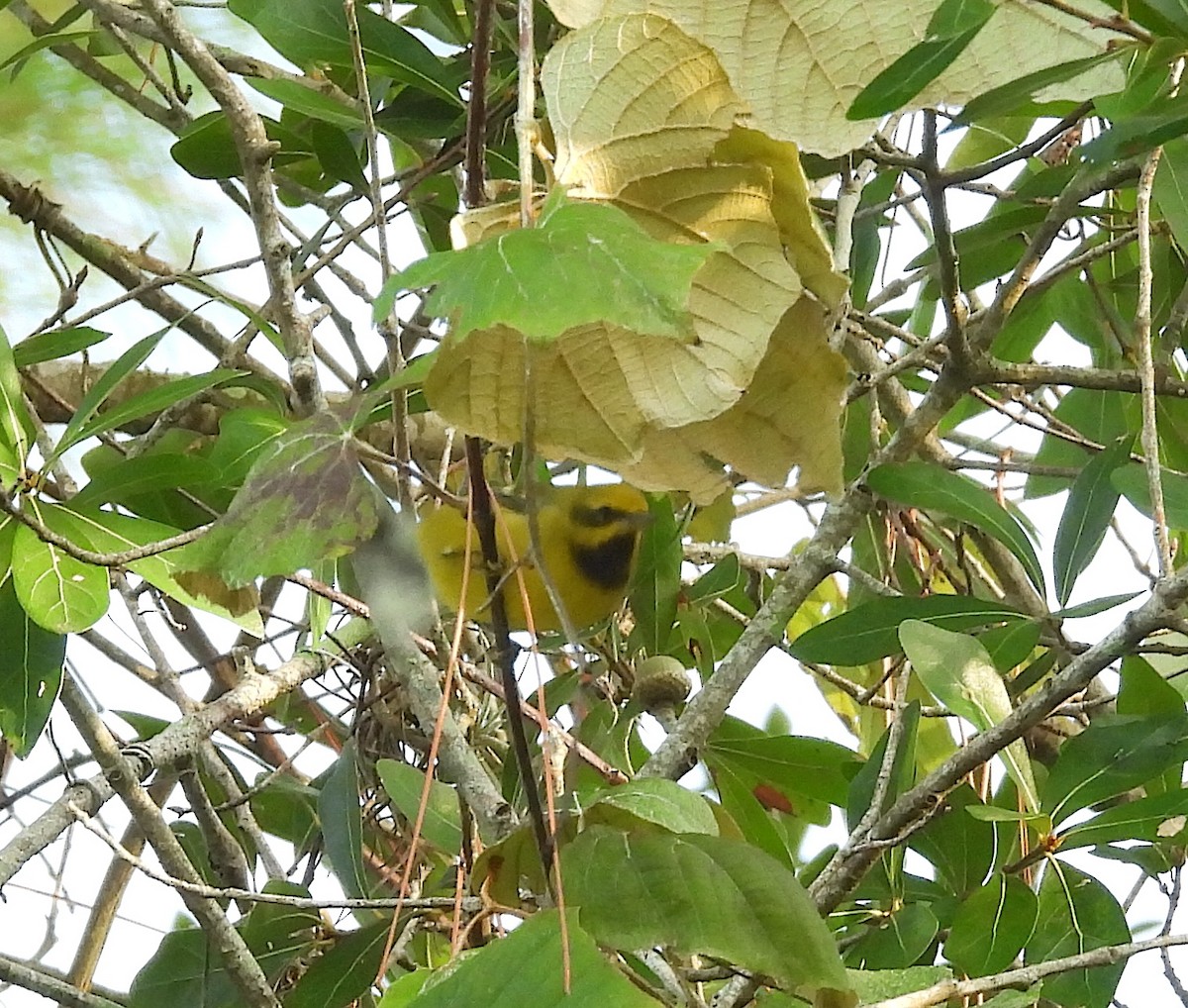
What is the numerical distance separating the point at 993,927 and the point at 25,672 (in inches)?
27.2

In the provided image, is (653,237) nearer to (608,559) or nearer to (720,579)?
(720,579)

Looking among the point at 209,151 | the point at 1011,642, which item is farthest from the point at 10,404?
the point at 1011,642

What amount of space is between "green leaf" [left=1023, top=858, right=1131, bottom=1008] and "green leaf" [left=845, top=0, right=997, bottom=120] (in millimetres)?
581

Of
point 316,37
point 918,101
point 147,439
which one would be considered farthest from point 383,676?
point 918,101

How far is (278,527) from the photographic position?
51 centimetres

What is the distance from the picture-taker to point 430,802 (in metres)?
0.94

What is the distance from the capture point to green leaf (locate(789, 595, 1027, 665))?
0.99 metres

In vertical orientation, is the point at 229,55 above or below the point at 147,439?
above

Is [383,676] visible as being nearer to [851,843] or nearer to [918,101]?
[851,843]

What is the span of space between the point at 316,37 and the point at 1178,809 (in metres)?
0.82

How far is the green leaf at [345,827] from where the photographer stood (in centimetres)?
107

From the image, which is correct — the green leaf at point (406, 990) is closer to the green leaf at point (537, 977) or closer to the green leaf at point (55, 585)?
the green leaf at point (537, 977)

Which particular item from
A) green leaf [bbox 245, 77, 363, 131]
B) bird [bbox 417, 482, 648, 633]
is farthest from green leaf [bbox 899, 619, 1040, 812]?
green leaf [bbox 245, 77, 363, 131]

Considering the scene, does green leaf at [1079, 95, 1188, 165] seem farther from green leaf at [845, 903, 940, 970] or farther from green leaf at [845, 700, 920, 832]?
green leaf at [845, 903, 940, 970]
